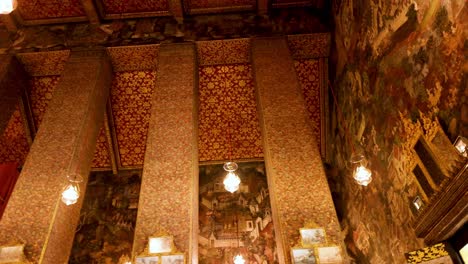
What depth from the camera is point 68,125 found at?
6.31m

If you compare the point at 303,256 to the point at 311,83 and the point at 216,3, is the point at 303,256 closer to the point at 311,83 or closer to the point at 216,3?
the point at 311,83

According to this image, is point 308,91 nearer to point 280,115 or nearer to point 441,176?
point 280,115

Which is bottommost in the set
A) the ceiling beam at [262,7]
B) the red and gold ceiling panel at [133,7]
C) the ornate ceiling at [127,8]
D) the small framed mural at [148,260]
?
the small framed mural at [148,260]

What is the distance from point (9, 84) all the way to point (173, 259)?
16.4 ft

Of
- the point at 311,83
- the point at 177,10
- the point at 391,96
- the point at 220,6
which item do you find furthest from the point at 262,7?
the point at 391,96

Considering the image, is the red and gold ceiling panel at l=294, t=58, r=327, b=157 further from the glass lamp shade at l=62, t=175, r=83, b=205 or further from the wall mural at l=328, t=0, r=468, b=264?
the glass lamp shade at l=62, t=175, r=83, b=205

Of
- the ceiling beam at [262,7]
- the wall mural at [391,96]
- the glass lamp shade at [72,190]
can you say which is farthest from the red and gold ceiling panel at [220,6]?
the glass lamp shade at [72,190]

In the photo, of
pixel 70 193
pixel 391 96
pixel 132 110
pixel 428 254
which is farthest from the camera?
pixel 132 110

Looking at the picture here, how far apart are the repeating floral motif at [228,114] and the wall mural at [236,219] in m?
0.37

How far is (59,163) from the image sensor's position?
573 centimetres

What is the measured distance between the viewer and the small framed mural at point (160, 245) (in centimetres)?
450

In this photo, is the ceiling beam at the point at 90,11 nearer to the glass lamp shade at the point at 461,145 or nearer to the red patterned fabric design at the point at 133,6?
the red patterned fabric design at the point at 133,6

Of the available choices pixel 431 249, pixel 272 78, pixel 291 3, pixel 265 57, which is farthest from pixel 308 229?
pixel 291 3

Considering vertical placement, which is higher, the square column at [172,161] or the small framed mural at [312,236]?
the square column at [172,161]
